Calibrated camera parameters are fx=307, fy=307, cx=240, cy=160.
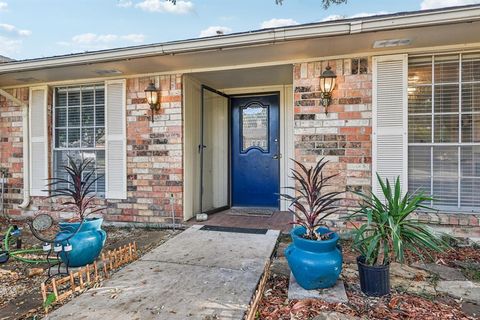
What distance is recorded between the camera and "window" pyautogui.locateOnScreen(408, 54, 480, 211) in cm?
338

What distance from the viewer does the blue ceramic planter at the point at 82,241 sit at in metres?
2.58

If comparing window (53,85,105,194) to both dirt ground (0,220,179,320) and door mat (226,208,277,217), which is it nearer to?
dirt ground (0,220,179,320)

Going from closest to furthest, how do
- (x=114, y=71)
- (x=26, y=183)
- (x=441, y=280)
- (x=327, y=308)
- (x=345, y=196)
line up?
(x=327, y=308)
(x=441, y=280)
(x=345, y=196)
(x=114, y=71)
(x=26, y=183)

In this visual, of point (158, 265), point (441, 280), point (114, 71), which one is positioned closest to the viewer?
point (441, 280)

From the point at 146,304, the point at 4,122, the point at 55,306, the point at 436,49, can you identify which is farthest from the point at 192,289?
the point at 4,122

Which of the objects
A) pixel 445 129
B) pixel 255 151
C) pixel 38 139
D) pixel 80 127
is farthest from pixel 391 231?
pixel 38 139

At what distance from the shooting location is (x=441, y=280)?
98.7 inches

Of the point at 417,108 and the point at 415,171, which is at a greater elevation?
the point at 417,108

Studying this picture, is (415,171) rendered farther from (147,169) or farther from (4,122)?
(4,122)

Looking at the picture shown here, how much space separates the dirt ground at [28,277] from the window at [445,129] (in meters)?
3.14

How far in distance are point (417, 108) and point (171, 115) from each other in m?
3.08

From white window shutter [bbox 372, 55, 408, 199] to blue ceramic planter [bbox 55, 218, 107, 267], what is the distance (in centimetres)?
300

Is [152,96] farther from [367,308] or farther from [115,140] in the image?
[367,308]

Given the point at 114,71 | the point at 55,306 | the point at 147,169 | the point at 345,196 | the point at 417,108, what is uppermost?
the point at 114,71
